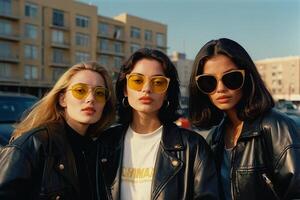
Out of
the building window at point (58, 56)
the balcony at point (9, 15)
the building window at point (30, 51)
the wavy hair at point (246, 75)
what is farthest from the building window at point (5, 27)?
the wavy hair at point (246, 75)

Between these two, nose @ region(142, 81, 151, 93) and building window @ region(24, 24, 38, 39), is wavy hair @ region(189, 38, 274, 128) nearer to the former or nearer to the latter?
nose @ region(142, 81, 151, 93)

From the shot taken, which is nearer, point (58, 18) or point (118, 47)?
point (58, 18)

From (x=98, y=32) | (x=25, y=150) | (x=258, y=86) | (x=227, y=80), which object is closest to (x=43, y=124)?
(x=25, y=150)

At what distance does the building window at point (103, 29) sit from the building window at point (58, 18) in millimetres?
7236

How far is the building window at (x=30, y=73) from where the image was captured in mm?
46375

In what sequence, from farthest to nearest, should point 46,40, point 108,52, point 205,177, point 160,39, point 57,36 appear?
point 160,39
point 108,52
point 57,36
point 46,40
point 205,177

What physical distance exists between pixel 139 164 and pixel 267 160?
0.76 m

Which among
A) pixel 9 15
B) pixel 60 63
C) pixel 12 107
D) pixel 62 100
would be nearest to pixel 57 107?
pixel 62 100

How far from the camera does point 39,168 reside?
2.12 meters

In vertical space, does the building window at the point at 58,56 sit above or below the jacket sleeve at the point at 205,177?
above

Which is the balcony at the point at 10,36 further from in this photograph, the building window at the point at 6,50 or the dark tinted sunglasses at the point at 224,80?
the dark tinted sunglasses at the point at 224,80

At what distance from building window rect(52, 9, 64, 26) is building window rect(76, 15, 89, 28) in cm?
258

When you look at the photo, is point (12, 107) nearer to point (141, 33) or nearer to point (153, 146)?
point (153, 146)

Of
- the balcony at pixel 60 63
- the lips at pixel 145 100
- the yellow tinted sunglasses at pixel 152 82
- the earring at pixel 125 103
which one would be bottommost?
the earring at pixel 125 103
